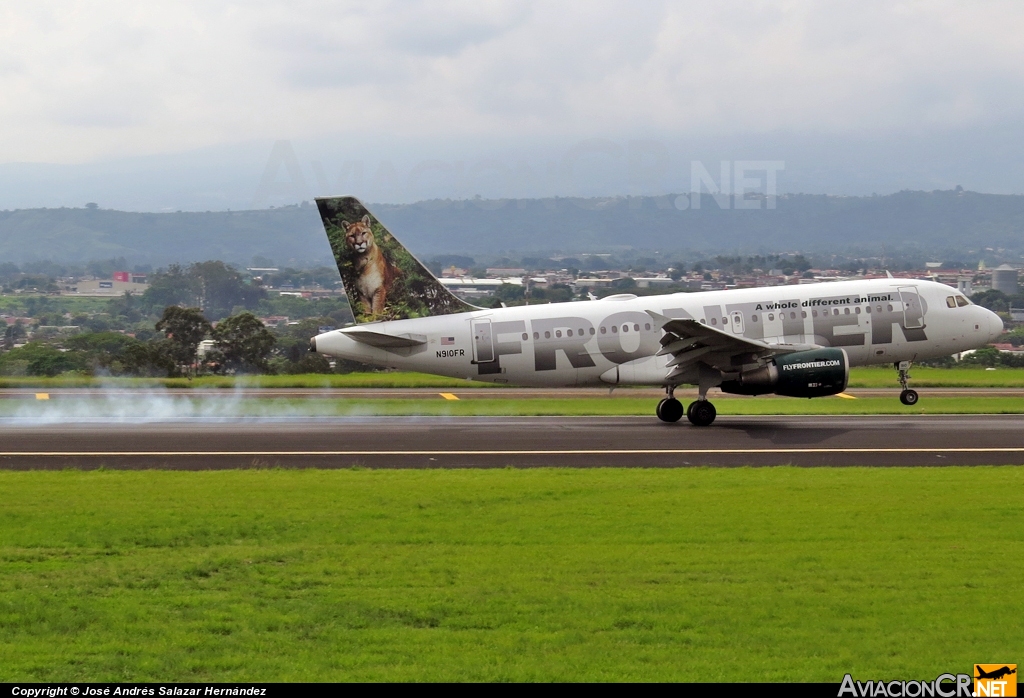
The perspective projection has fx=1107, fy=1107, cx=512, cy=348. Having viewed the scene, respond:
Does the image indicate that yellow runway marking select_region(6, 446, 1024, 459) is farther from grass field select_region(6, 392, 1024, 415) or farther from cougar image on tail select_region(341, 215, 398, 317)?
grass field select_region(6, 392, 1024, 415)

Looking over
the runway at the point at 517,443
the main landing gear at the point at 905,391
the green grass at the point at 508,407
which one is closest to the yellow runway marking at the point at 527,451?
the runway at the point at 517,443

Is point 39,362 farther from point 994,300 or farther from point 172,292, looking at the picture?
point 172,292

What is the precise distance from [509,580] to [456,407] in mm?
25362

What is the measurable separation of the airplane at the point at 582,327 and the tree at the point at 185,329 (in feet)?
111

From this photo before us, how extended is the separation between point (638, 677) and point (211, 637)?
455 cm

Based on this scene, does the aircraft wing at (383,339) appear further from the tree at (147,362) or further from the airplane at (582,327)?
the tree at (147,362)

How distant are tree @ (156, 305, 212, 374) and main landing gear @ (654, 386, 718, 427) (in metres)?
38.5

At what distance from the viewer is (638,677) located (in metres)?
10.7

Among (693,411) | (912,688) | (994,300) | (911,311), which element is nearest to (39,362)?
(693,411)

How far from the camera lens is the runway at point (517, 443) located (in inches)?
1009

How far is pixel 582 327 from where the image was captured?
33.5m

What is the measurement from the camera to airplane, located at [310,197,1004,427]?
33.4 metres

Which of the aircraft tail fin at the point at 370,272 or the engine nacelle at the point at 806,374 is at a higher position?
the aircraft tail fin at the point at 370,272


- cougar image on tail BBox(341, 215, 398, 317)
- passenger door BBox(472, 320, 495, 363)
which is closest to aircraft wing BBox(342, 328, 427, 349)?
cougar image on tail BBox(341, 215, 398, 317)
